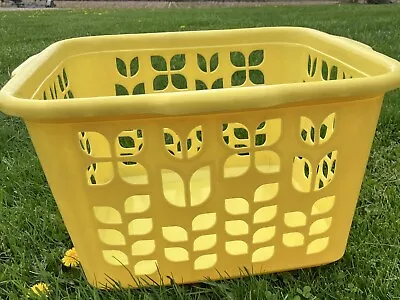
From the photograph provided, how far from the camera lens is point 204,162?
0.66 metres

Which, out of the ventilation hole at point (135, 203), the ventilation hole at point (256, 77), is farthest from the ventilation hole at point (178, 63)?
the ventilation hole at point (135, 203)

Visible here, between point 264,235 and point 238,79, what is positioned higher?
point 264,235

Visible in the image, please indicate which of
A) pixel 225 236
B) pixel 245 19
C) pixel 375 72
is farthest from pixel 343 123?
pixel 245 19

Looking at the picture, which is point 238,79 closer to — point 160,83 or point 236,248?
point 160,83

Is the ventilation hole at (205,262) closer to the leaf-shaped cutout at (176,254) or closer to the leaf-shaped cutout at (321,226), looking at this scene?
the leaf-shaped cutout at (176,254)

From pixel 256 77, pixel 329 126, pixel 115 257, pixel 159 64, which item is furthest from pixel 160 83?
pixel 115 257

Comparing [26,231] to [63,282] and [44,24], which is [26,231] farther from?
[44,24]

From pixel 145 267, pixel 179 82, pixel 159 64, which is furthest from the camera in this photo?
pixel 159 64

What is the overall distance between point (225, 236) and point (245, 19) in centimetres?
290

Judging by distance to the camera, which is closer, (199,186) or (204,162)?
(204,162)

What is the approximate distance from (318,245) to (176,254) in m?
0.22

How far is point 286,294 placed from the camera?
2.43ft

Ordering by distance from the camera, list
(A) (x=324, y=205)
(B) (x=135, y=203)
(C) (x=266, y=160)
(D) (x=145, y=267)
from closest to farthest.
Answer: (D) (x=145, y=267) < (A) (x=324, y=205) < (B) (x=135, y=203) < (C) (x=266, y=160)

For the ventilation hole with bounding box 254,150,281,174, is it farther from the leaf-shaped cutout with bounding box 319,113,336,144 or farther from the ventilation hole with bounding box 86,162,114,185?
the ventilation hole with bounding box 86,162,114,185
